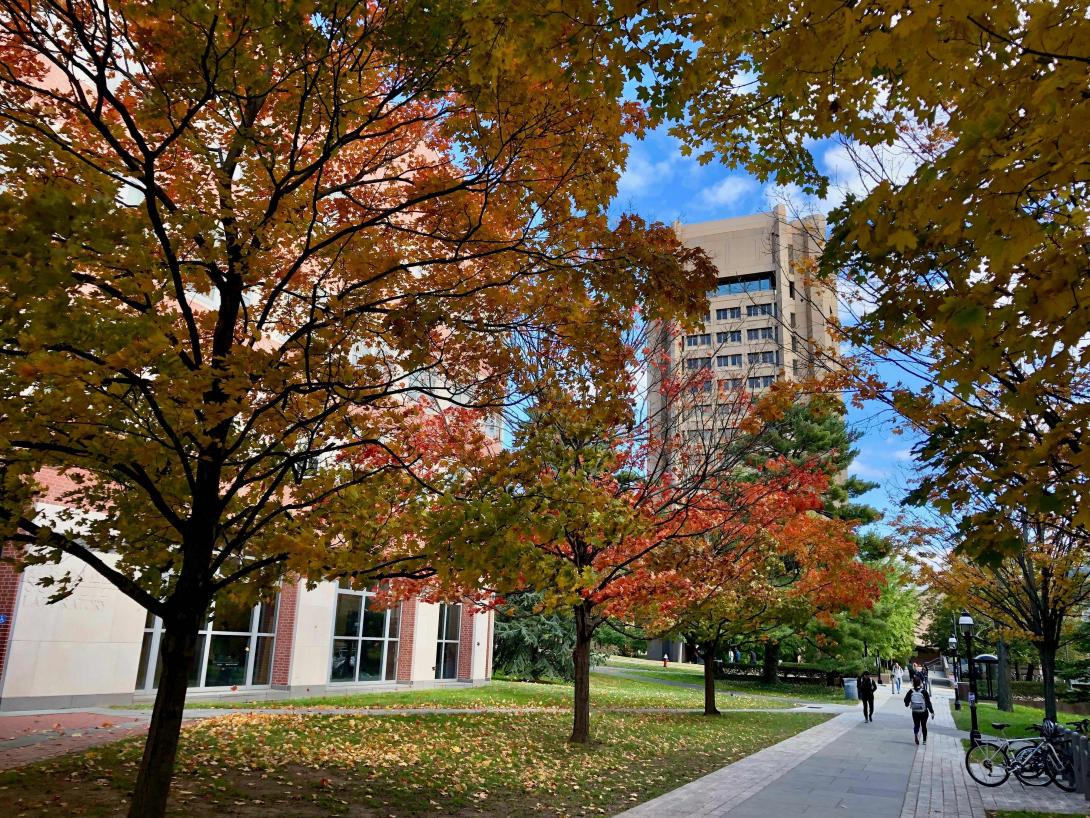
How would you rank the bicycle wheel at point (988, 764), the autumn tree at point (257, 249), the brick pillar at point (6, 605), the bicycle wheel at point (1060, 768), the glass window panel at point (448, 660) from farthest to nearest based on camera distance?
the glass window panel at point (448, 660) < the brick pillar at point (6, 605) < the bicycle wheel at point (988, 764) < the bicycle wheel at point (1060, 768) < the autumn tree at point (257, 249)

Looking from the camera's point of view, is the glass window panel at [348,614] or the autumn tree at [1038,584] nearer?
the autumn tree at [1038,584]

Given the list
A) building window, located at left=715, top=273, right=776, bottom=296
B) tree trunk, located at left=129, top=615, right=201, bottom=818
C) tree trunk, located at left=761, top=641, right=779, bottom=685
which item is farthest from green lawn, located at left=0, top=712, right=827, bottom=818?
building window, located at left=715, top=273, right=776, bottom=296

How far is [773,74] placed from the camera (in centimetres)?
374

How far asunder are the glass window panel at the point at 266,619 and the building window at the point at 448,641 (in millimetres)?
6912

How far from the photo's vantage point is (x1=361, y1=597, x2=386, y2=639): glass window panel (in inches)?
795

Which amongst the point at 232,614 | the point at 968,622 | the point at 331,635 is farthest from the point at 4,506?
the point at 968,622

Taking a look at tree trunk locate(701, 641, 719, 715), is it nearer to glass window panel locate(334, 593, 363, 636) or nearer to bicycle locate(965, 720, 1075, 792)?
bicycle locate(965, 720, 1075, 792)

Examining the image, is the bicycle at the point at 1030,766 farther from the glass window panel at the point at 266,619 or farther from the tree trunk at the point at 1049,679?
the glass window panel at the point at 266,619

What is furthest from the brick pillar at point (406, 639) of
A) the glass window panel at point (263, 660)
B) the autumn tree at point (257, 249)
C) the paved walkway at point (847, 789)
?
the autumn tree at point (257, 249)

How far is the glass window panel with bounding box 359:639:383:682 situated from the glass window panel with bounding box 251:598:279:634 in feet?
11.4

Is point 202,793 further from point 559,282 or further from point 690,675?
point 690,675

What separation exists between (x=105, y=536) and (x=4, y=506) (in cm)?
140

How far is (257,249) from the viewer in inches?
226

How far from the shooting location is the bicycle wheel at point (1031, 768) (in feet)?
36.2
